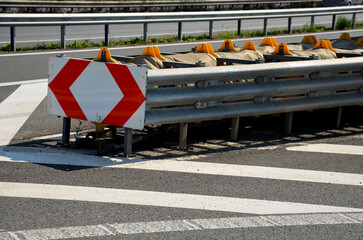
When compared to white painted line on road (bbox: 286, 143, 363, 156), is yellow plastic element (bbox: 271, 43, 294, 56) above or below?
above

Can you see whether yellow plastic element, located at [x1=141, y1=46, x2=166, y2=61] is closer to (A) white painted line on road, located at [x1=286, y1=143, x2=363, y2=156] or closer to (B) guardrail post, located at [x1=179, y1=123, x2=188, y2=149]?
(B) guardrail post, located at [x1=179, y1=123, x2=188, y2=149]

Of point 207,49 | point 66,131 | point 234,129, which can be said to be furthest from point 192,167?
point 207,49

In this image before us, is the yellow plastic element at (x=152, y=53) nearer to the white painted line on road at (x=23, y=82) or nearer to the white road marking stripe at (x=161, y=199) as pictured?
the white road marking stripe at (x=161, y=199)

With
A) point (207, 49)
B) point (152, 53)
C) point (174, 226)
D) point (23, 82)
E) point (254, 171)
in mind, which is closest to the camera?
point (174, 226)

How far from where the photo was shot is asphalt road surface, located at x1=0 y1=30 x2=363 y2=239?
4.96 meters

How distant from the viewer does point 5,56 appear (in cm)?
1473

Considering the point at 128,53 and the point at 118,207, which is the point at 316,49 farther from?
the point at 128,53

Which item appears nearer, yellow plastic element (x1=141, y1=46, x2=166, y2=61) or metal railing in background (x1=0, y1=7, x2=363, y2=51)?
yellow plastic element (x1=141, y1=46, x2=166, y2=61)

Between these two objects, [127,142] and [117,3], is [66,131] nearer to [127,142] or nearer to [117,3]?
[127,142]

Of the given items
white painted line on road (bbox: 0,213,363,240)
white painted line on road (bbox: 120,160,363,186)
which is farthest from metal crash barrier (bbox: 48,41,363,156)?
white painted line on road (bbox: 0,213,363,240)

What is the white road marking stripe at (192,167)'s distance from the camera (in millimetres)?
6480

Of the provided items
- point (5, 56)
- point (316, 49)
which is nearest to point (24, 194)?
point (316, 49)

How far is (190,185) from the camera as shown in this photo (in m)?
6.06

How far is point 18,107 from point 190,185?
416cm
